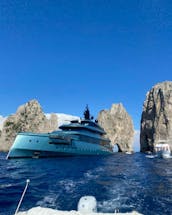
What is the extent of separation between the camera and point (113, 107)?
17538cm

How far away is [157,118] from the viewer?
503 feet

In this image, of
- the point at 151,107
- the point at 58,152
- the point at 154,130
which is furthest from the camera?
the point at 151,107

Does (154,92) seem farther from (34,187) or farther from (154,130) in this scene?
(34,187)

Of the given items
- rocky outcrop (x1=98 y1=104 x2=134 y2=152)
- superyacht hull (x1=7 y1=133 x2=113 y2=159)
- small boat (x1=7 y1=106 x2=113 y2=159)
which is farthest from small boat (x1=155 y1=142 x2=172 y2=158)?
rocky outcrop (x1=98 y1=104 x2=134 y2=152)

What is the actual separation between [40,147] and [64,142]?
20.7ft

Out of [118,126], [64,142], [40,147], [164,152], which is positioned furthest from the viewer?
[118,126]

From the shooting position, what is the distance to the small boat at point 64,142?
52.2 meters

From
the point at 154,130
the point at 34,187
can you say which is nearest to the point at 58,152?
the point at 34,187

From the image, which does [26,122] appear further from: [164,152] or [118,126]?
[164,152]

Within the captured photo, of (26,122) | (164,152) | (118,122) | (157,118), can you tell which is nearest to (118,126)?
(118,122)

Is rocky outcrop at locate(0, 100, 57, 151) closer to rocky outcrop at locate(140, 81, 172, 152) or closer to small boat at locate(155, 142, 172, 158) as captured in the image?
rocky outcrop at locate(140, 81, 172, 152)

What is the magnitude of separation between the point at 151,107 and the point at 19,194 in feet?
509

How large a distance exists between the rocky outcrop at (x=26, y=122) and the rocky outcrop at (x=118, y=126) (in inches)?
1566

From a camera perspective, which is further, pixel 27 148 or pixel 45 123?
pixel 45 123
